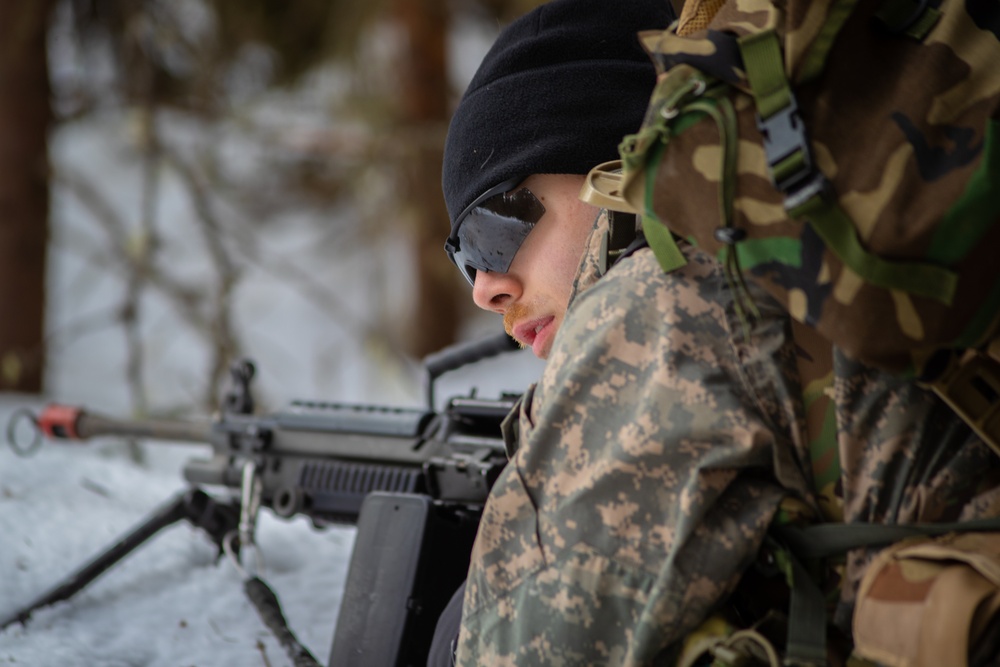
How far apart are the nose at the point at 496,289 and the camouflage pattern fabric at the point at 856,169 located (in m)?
0.54

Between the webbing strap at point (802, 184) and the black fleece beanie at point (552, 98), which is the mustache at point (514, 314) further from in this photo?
the webbing strap at point (802, 184)

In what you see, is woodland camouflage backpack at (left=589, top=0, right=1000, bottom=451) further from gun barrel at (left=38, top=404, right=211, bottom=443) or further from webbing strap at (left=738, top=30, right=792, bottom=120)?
gun barrel at (left=38, top=404, right=211, bottom=443)

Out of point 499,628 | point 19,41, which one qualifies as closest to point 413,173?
point 19,41

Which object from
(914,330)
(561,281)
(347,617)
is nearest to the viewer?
(914,330)

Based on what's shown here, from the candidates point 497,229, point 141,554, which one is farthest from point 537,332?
point 141,554

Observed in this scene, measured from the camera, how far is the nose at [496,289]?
5.57 feet

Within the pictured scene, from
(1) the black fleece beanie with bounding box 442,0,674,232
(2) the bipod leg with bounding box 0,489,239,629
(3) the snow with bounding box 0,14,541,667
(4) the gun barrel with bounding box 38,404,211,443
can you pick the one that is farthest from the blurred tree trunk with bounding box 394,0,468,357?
(1) the black fleece beanie with bounding box 442,0,674,232

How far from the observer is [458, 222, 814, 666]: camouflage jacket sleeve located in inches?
46.4

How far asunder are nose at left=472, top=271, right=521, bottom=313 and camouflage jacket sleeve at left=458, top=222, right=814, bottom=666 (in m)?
0.43

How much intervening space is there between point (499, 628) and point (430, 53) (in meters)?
5.63

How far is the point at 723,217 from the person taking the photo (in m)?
1.11

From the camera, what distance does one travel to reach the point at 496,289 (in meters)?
1.70

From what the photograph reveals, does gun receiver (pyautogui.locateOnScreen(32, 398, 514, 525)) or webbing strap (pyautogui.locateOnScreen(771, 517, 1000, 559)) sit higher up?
webbing strap (pyautogui.locateOnScreen(771, 517, 1000, 559))

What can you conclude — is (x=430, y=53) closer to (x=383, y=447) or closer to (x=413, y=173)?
(x=413, y=173)
